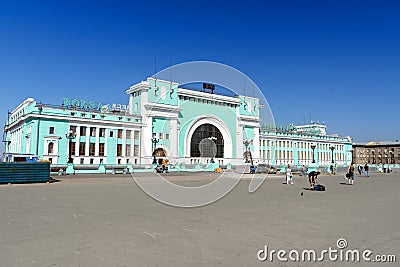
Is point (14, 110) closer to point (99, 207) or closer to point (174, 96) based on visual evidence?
point (174, 96)

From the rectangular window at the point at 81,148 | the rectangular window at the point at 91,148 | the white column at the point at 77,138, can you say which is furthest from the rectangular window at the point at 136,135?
the white column at the point at 77,138

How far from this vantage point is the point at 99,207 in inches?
437

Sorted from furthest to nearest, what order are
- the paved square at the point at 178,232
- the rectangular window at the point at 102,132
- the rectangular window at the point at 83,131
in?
1. the rectangular window at the point at 102,132
2. the rectangular window at the point at 83,131
3. the paved square at the point at 178,232

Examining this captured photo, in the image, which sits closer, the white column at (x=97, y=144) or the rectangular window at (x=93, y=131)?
the white column at (x=97, y=144)

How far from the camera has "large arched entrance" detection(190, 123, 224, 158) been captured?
6065cm

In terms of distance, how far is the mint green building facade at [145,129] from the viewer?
46.9 metres

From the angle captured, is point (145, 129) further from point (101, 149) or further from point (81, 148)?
point (81, 148)

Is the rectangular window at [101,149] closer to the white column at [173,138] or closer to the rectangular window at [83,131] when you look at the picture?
the rectangular window at [83,131]

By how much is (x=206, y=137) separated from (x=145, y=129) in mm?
12788

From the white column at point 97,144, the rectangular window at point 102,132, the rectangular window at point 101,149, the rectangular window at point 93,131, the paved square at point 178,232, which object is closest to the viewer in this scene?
the paved square at point 178,232

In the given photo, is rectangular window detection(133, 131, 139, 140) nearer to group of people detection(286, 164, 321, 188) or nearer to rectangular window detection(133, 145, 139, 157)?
rectangular window detection(133, 145, 139, 157)

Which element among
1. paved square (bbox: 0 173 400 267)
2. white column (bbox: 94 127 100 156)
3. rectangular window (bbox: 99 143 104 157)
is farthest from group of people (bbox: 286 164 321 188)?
white column (bbox: 94 127 100 156)

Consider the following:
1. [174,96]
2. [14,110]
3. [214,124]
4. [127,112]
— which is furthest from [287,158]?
[14,110]

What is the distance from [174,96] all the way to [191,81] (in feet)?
160
